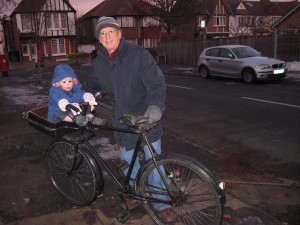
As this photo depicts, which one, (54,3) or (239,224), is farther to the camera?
(54,3)

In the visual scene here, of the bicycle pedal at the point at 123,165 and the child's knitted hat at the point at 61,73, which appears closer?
the bicycle pedal at the point at 123,165

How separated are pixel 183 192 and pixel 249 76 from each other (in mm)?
12088

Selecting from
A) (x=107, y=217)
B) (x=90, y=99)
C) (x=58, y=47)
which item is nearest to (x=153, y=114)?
(x=90, y=99)

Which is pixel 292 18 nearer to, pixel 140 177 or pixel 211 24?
pixel 140 177

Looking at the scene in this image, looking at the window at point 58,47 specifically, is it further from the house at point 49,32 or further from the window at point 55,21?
the window at point 55,21

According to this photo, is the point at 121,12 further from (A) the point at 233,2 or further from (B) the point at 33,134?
(B) the point at 33,134

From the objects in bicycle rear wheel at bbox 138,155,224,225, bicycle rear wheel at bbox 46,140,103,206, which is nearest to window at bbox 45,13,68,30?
bicycle rear wheel at bbox 46,140,103,206

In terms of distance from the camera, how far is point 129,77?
3096 mm

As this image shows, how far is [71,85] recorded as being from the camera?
11.8ft

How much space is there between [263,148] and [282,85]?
8.65 meters

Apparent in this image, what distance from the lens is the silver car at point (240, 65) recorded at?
13867 millimetres

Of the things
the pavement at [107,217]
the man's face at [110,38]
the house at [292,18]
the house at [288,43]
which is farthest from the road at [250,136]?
the house at [292,18]

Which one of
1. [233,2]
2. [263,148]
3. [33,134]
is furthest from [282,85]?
[233,2]

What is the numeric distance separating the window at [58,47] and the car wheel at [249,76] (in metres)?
36.7
